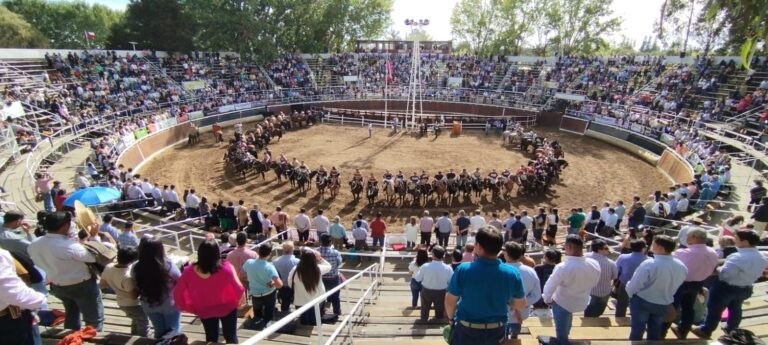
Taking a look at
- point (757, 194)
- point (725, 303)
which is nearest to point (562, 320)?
point (725, 303)

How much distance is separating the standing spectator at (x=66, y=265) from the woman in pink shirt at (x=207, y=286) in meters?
1.41

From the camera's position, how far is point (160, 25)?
42906 millimetres

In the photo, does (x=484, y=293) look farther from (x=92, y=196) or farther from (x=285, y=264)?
(x=92, y=196)

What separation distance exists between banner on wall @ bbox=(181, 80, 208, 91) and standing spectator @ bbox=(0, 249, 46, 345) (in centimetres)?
3576

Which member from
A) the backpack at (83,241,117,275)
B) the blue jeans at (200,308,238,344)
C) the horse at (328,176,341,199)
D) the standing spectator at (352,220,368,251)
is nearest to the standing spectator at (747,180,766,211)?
the standing spectator at (352,220,368,251)

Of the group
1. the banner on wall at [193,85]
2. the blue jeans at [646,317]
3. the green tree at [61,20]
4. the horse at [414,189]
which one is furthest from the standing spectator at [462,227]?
the green tree at [61,20]

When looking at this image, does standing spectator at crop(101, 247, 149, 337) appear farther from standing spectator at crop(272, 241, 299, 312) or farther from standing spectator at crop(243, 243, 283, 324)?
standing spectator at crop(272, 241, 299, 312)

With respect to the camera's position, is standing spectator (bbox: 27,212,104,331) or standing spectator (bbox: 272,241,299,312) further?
standing spectator (bbox: 272,241,299,312)

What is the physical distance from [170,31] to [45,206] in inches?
1359

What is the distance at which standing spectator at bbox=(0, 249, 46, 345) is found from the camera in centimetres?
350

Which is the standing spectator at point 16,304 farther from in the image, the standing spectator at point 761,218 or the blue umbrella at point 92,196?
the standing spectator at point 761,218

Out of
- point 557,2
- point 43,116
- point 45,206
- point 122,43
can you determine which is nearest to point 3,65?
point 43,116

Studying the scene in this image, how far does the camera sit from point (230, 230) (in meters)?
14.4

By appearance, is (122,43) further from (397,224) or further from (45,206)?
(397,224)
